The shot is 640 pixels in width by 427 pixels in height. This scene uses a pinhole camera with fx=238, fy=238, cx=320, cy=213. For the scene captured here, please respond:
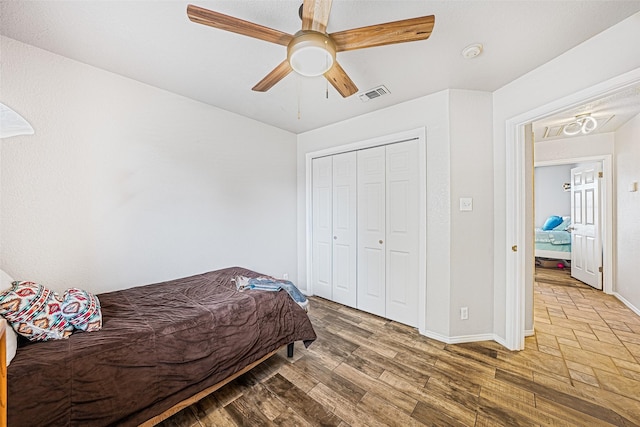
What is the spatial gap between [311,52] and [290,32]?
58 centimetres

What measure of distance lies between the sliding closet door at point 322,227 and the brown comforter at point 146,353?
1.41 metres

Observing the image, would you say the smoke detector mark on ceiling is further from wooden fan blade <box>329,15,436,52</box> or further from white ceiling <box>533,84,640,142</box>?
white ceiling <box>533,84,640,142</box>

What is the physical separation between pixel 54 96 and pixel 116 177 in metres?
0.68

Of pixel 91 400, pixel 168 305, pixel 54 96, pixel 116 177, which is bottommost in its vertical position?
pixel 91 400

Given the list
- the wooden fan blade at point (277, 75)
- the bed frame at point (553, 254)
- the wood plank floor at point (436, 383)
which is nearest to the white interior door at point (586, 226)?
the bed frame at point (553, 254)

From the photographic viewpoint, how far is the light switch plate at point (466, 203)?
2328 mm

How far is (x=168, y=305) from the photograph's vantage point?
1728mm

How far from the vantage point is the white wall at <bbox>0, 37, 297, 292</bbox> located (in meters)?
1.71

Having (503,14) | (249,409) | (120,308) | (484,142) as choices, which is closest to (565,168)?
(484,142)

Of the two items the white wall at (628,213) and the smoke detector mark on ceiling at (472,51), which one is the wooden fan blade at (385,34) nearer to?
the smoke detector mark on ceiling at (472,51)

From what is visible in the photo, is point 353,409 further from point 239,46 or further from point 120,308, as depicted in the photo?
point 239,46

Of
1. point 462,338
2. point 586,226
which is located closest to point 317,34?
point 462,338

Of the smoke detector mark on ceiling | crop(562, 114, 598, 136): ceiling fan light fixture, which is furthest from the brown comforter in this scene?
crop(562, 114, 598, 136): ceiling fan light fixture

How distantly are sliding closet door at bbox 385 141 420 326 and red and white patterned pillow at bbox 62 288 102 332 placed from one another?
256 cm
